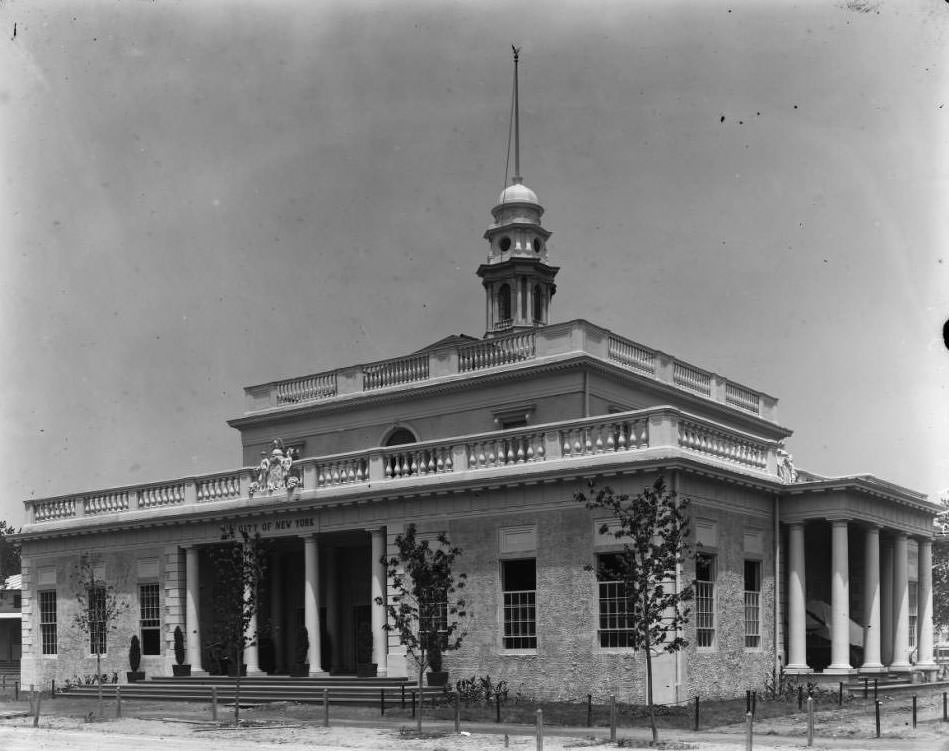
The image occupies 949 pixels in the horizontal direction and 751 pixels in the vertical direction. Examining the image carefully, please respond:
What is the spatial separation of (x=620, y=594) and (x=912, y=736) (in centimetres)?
738

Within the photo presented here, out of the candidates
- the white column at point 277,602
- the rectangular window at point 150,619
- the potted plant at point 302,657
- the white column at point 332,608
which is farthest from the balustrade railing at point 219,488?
the potted plant at point 302,657

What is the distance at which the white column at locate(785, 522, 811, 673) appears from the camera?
1169 inches

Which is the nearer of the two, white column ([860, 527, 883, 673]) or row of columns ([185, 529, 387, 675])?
white column ([860, 527, 883, 673])

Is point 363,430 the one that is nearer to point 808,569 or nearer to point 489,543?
point 489,543

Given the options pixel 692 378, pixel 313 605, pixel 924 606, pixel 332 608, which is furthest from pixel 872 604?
pixel 332 608

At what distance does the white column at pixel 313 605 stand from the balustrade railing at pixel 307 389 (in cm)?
714

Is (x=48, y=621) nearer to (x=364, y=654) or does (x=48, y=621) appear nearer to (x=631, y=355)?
(x=364, y=654)

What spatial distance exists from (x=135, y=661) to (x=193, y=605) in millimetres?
2460

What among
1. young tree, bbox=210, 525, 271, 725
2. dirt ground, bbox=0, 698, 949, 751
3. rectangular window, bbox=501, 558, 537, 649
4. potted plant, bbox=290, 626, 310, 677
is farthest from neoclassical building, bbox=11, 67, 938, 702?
dirt ground, bbox=0, 698, 949, 751

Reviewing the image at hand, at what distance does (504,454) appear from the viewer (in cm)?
2933

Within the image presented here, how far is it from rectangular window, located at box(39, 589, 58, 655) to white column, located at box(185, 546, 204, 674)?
6.54 metres

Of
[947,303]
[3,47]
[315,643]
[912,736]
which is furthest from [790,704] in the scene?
[3,47]

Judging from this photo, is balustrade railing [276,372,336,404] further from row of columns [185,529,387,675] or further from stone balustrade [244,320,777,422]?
row of columns [185,529,387,675]

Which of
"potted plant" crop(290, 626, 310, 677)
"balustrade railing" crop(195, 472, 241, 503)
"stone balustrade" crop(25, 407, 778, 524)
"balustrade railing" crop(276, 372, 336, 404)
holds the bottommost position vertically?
"potted plant" crop(290, 626, 310, 677)
